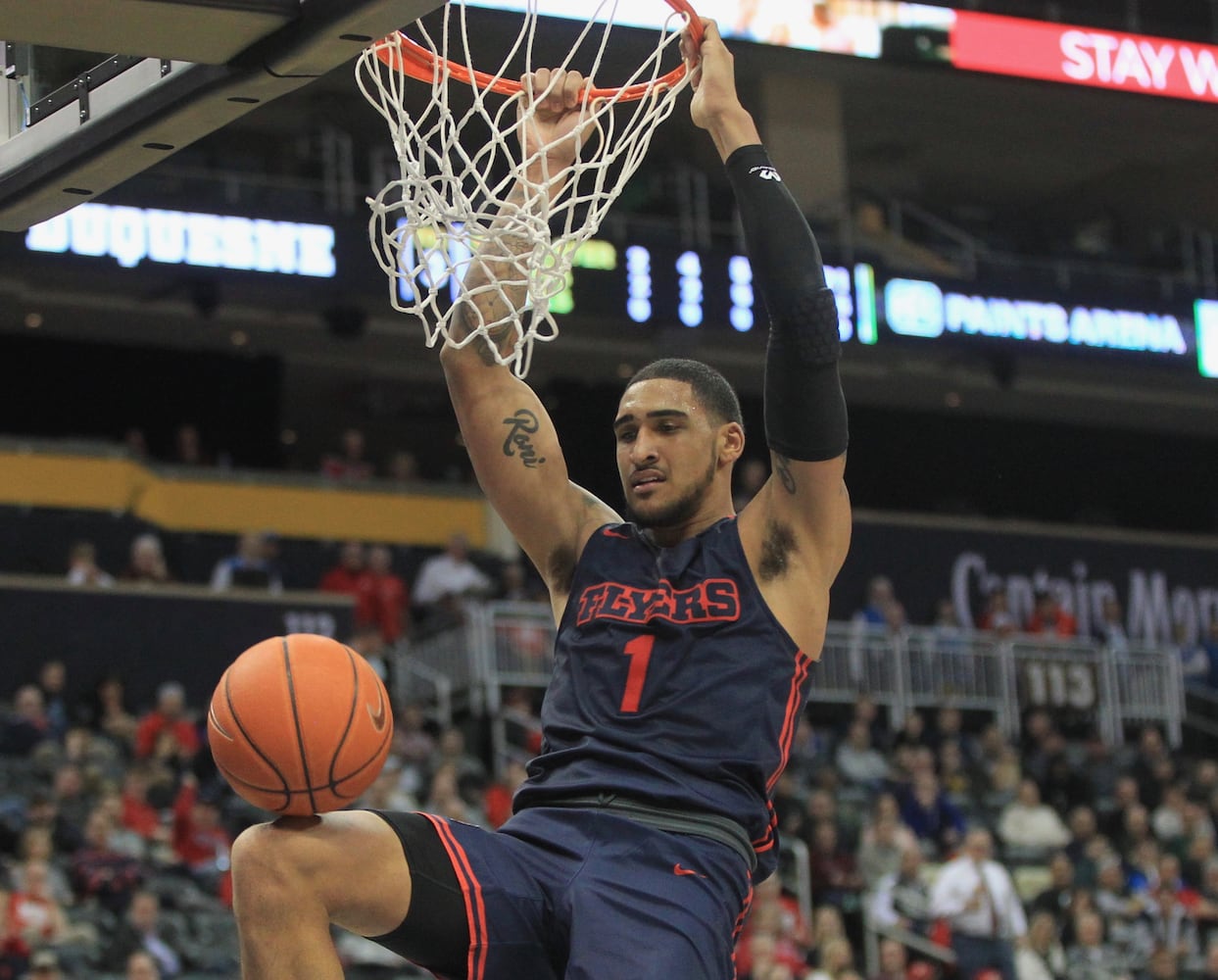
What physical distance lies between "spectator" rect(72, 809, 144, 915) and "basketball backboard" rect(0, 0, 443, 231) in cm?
638

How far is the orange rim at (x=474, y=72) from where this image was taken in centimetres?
504

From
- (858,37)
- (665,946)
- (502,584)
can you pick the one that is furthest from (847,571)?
(665,946)

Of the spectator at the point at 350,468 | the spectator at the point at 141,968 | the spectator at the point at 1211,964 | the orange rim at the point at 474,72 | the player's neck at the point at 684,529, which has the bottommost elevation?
the spectator at the point at 1211,964

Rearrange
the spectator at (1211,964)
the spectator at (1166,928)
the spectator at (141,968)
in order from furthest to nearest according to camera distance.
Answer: the spectator at (1166,928), the spectator at (1211,964), the spectator at (141,968)

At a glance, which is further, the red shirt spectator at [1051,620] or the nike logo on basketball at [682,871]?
the red shirt spectator at [1051,620]

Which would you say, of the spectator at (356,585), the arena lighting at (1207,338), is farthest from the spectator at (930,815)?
the arena lighting at (1207,338)

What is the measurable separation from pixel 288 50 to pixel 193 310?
50.7 ft

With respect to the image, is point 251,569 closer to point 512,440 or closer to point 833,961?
point 833,961

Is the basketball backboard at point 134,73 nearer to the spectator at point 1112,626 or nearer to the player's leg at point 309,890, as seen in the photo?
the player's leg at point 309,890

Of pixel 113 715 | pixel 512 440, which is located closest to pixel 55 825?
pixel 113 715

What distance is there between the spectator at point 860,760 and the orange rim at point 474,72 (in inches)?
397

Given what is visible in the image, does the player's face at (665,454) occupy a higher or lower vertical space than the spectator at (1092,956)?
higher

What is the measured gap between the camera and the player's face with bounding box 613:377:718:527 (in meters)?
4.57

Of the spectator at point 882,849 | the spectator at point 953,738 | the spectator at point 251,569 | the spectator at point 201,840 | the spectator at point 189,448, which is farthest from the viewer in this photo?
the spectator at point 189,448
